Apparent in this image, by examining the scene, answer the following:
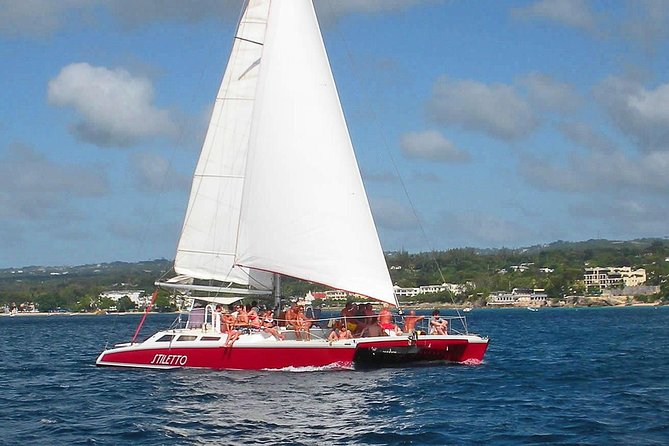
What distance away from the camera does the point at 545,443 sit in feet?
66.0

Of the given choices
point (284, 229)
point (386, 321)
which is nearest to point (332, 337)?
point (386, 321)

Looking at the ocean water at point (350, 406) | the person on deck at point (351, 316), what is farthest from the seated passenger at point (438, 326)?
the person on deck at point (351, 316)

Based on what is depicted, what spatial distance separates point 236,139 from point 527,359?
1376 centimetres

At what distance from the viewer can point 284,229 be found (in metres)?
33.6

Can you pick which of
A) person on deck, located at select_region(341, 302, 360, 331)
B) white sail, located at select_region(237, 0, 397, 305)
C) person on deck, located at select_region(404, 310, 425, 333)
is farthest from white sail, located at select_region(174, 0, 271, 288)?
person on deck, located at select_region(404, 310, 425, 333)

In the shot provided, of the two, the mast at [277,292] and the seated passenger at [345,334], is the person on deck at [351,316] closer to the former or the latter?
the seated passenger at [345,334]

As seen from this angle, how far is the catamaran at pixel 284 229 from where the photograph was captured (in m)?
32.4

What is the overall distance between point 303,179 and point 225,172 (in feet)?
12.4

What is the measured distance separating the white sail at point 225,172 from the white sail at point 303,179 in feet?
6.24

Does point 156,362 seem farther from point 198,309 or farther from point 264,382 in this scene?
point 264,382

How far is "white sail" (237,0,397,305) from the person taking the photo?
33344 mm

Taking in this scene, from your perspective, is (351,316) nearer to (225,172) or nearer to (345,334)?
(345,334)

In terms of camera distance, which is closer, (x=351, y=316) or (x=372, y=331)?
(x=372, y=331)

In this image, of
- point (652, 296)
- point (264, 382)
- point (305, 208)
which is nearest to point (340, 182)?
point (305, 208)
